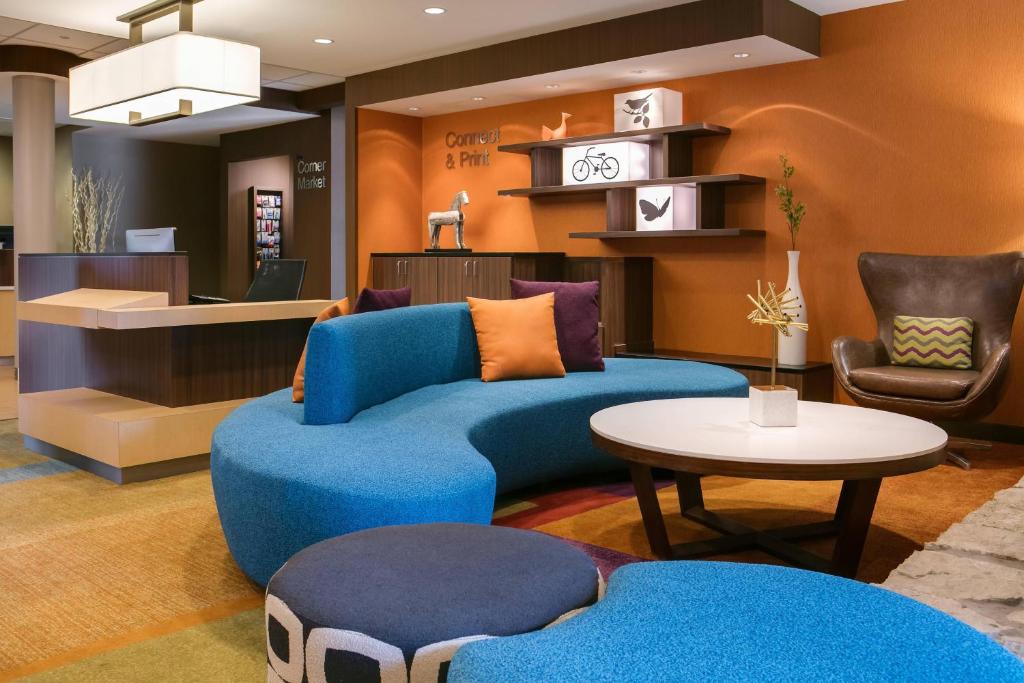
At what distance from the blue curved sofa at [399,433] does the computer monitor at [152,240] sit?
3.02 m

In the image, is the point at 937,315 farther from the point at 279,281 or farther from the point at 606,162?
the point at 279,281

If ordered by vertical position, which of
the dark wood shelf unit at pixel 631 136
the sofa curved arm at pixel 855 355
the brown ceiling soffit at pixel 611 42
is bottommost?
the sofa curved arm at pixel 855 355

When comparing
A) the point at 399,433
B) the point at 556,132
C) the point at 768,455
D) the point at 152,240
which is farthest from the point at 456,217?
the point at 768,455

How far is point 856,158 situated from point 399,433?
413 centimetres

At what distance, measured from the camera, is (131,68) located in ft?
18.1

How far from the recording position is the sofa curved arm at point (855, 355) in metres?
5.02

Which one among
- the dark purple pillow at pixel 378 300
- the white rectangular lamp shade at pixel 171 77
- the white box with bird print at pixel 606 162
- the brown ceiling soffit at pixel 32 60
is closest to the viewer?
the dark purple pillow at pixel 378 300

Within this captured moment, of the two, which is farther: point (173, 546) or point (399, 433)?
point (173, 546)

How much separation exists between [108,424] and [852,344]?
3906mm

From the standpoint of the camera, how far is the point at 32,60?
7461 mm

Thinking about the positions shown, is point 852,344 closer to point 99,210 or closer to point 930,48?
point 930,48

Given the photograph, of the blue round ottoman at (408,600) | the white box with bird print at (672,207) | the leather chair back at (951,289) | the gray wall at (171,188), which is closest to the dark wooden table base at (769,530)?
the blue round ottoman at (408,600)

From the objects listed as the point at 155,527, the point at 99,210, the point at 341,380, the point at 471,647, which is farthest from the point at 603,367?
the point at 99,210

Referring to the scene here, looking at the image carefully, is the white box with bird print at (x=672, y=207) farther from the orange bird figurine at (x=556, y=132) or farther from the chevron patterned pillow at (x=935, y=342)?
the chevron patterned pillow at (x=935, y=342)
